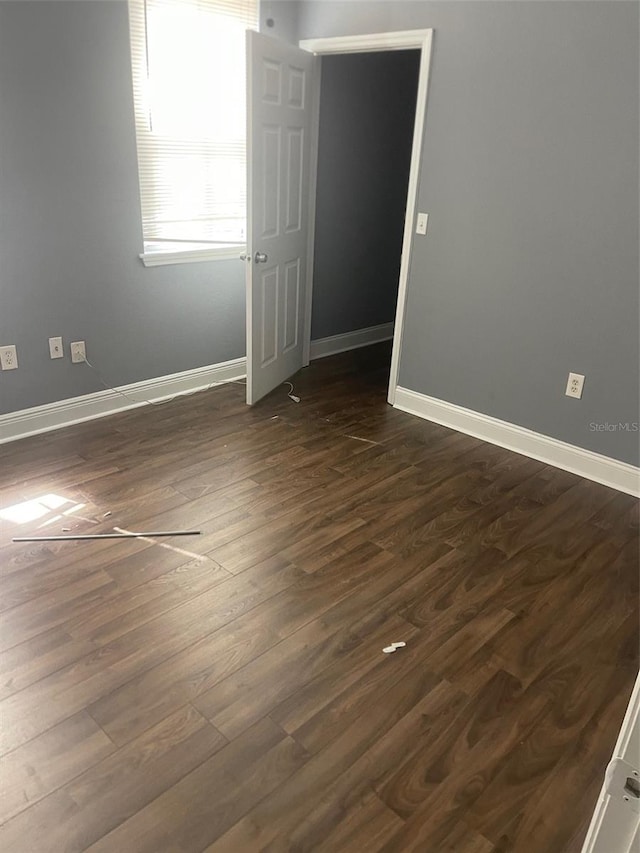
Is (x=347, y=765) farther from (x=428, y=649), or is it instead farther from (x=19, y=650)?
(x=19, y=650)

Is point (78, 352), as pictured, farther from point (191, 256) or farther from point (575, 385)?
point (575, 385)

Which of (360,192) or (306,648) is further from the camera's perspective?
(360,192)

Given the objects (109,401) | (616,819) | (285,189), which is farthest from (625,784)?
(285,189)

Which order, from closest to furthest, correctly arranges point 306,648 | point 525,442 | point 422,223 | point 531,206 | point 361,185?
point 306,648 < point 531,206 < point 525,442 < point 422,223 < point 361,185

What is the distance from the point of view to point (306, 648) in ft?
6.68

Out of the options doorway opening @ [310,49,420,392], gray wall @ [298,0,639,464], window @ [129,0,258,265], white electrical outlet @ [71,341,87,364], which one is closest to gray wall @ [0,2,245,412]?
white electrical outlet @ [71,341,87,364]

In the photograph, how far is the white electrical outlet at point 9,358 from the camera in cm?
310

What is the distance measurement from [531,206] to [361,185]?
1.88m

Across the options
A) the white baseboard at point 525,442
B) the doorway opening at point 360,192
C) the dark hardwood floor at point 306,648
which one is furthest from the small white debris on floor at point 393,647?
the doorway opening at point 360,192

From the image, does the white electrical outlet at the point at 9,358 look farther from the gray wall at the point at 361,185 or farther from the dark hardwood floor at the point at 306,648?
the gray wall at the point at 361,185

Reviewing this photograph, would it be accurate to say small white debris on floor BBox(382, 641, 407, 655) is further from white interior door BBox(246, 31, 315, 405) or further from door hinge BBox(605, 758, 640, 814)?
white interior door BBox(246, 31, 315, 405)

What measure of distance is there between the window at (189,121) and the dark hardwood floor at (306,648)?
4.29 ft

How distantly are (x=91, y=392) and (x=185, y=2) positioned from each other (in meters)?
2.13

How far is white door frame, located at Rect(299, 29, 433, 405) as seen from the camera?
129 inches
